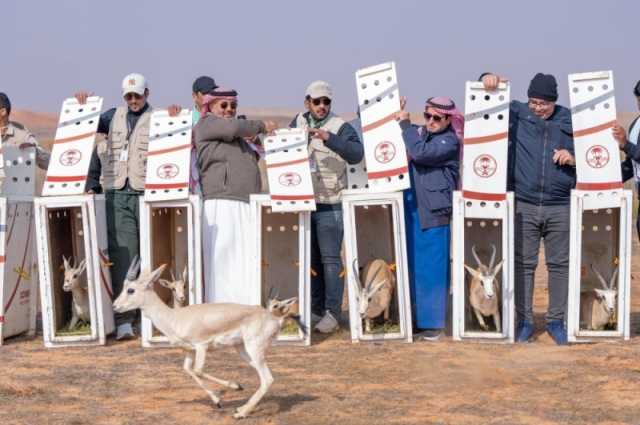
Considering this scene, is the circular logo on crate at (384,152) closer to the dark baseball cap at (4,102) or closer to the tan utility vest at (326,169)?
the tan utility vest at (326,169)

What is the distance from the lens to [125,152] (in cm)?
1116

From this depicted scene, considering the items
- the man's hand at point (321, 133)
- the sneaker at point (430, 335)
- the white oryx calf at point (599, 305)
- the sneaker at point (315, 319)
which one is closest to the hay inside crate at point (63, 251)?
the sneaker at point (315, 319)

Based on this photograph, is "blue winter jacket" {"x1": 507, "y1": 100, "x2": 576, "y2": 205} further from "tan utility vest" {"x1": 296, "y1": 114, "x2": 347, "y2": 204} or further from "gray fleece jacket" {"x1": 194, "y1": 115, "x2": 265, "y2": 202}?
"gray fleece jacket" {"x1": 194, "y1": 115, "x2": 265, "y2": 202}

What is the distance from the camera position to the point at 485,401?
8188 mm

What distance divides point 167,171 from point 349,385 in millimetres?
2864

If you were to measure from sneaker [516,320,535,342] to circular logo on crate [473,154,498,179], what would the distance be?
4.96 feet

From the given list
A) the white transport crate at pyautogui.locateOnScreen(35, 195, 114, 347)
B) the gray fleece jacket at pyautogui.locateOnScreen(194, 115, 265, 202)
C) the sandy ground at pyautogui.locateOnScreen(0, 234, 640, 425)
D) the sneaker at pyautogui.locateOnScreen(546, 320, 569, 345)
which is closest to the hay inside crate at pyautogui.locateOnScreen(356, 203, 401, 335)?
the sandy ground at pyautogui.locateOnScreen(0, 234, 640, 425)

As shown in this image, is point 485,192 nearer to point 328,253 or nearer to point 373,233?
point 373,233

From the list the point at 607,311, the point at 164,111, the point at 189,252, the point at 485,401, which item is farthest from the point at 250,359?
the point at 607,311

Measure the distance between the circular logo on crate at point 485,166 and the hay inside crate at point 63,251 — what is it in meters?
3.91

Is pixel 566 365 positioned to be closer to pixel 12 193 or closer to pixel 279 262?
pixel 279 262

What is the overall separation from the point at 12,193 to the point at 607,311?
5.88 m

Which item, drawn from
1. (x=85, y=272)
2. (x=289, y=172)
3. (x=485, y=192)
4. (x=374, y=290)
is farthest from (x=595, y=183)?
(x=85, y=272)

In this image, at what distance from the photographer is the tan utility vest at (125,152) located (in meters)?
11.1
